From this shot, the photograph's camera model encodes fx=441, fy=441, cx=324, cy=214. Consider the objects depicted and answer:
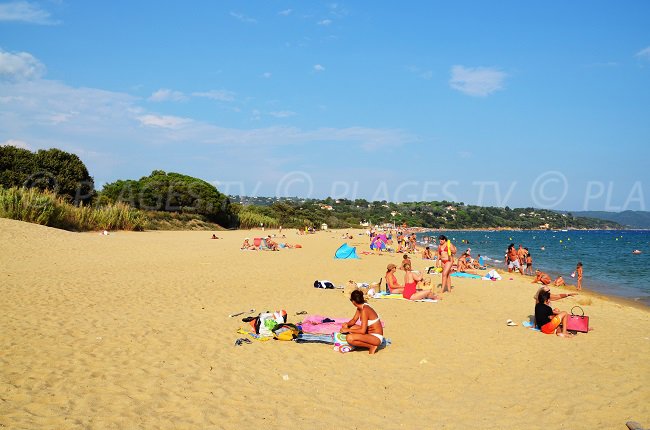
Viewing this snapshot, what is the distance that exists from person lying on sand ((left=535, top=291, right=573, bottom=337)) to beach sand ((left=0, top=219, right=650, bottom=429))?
Result: 26cm

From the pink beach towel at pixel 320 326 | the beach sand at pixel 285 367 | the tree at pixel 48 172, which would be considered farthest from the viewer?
the tree at pixel 48 172

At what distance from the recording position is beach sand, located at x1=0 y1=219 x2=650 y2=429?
169 inches

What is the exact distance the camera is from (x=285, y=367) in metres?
5.75

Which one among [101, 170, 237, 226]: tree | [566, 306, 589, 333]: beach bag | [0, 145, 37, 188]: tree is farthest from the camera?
[101, 170, 237, 226]: tree

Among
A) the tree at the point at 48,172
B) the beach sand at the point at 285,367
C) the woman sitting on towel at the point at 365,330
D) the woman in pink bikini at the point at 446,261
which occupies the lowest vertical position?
the beach sand at the point at 285,367

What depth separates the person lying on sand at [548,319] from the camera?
774 centimetres

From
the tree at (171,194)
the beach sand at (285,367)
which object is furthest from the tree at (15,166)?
the beach sand at (285,367)

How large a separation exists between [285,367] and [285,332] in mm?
1185

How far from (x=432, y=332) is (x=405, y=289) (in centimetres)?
308

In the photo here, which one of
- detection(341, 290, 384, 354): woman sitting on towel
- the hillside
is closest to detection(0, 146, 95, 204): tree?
detection(341, 290, 384, 354): woman sitting on towel

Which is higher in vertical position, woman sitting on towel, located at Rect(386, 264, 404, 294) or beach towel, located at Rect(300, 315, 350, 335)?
woman sitting on towel, located at Rect(386, 264, 404, 294)

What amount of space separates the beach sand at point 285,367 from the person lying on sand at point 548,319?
0.26m

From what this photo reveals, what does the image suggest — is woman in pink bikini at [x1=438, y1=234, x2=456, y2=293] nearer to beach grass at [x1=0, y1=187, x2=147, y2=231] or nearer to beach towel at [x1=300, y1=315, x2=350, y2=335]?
beach towel at [x1=300, y1=315, x2=350, y2=335]

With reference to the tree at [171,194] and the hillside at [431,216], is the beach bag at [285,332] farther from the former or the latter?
the hillside at [431,216]
